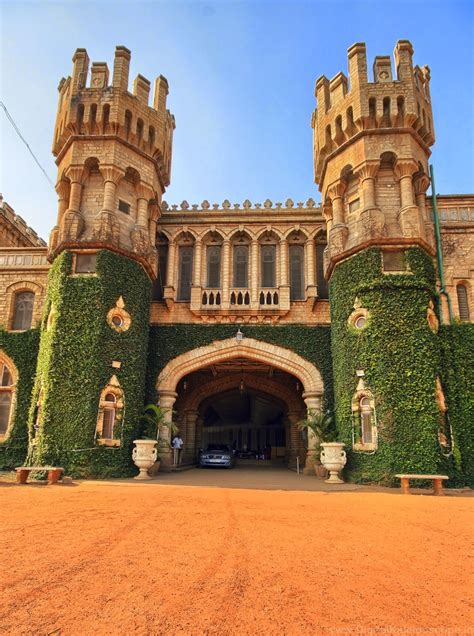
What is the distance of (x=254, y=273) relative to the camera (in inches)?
741

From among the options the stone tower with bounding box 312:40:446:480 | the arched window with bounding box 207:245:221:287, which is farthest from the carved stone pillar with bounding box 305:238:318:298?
the arched window with bounding box 207:245:221:287

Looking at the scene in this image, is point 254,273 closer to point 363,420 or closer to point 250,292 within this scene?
point 250,292

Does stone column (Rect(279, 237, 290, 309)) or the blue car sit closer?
stone column (Rect(279, 237, 290, 309))

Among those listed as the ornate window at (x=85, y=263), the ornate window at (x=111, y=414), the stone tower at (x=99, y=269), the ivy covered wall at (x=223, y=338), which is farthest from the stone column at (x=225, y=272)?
the ornate window at (x=111, y=414)

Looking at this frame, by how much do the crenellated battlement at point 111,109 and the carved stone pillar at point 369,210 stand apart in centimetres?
871

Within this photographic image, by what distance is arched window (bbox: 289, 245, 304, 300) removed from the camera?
62.2 ft

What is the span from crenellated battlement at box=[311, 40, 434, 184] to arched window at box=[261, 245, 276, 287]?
444 cm

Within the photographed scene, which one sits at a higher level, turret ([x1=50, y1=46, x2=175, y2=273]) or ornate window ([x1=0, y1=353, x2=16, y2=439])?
turret ([x1=50, y1=46, x2=175, y2=273])

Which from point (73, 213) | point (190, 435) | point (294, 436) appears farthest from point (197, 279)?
point (294, 436)

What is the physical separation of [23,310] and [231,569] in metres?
17.3

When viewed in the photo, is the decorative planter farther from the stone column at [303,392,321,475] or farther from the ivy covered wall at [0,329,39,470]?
the ivy covered wall at [0,329,39,470]

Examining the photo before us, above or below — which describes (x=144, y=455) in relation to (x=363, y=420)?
below

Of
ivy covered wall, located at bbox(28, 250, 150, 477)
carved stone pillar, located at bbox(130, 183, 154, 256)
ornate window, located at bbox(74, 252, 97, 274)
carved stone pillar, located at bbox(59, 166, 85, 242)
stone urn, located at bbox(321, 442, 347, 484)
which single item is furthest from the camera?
carved stone pillar, located at bbox(130, 183, 154, 256)

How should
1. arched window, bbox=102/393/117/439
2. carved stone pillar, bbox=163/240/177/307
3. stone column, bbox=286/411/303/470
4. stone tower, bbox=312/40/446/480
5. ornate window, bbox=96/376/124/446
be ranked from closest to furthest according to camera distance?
stone tower, bbox=312/40/446/480, ornate window, bbox=96/376/124/446, arched window, bbox=102/393/117/439, carved stone pillar, bbox=163/240/177/307, stone column, bbox=286/411/303/470
